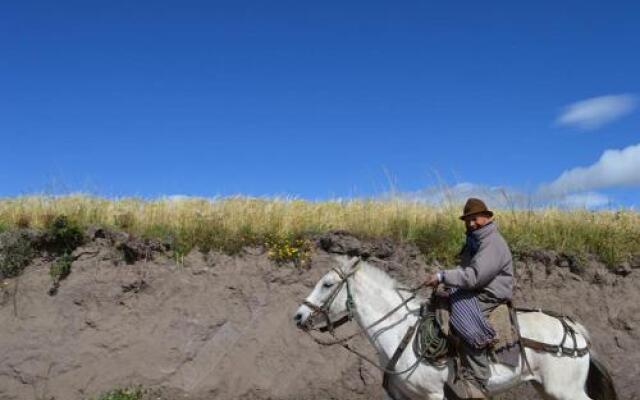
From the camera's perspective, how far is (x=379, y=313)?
9227mm

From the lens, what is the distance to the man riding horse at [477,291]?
873 centimetres

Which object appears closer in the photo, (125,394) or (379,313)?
(379,313)

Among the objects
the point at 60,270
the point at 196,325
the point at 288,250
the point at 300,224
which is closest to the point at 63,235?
the point at 60,270

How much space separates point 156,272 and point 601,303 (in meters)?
8.38

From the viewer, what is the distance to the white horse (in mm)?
9000

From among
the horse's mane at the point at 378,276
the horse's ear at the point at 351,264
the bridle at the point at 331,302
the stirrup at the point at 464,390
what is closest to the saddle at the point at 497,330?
the stirrup at the point at 464,390

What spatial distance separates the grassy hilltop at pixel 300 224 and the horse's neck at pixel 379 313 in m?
4.18

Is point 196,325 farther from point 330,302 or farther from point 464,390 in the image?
point 464,390

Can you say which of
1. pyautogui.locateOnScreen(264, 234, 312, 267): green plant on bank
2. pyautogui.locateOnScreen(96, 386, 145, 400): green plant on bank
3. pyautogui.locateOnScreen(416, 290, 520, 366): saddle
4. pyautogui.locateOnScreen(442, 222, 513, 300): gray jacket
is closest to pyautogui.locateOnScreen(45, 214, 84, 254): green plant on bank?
pyautogui.locateOnScreen(96, 386, 145, 400): green plant on bank

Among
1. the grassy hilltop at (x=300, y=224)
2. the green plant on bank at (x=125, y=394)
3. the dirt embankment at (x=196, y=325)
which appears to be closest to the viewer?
the green plant on bank at (x=125, y=394)

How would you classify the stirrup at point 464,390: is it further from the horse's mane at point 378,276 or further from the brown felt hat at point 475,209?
the brown felt hat at point 475,209

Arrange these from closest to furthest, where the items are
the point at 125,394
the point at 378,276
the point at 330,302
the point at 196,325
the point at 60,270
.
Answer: the point at 330,302 < the point at 378,276 < the point at 125,394 < the point at 196,325 < the point at 60,270

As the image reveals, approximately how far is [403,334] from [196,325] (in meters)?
4.92

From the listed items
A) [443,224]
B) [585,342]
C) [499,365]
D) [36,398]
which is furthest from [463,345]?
[36,398]
